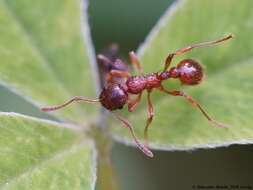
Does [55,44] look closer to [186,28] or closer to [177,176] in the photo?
[186,28]

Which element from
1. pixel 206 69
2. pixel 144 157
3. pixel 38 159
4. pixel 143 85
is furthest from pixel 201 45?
pixel 144 157

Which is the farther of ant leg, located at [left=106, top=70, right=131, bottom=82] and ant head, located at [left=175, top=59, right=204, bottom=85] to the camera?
ant leg, located at [left=106, top=70, right=131, bottom=82]

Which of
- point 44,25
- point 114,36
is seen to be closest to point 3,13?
point 44,25

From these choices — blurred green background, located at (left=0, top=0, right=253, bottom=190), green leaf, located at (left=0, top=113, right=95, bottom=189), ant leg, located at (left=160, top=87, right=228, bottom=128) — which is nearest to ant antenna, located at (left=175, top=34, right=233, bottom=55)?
ant leg, located at (left=160, top=87, right=228, bottom=128)

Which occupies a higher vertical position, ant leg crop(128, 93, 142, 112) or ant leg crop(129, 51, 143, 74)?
ant leg crop(129, 51, 143, 74)

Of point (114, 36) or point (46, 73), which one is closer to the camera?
point (46, 73)

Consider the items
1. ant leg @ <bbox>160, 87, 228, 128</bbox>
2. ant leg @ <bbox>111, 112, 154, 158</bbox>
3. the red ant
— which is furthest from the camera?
the red ant

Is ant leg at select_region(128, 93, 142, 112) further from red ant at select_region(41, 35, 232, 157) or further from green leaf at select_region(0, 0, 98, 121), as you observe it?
green leaf at select_region(0, 0, 98, 121)
